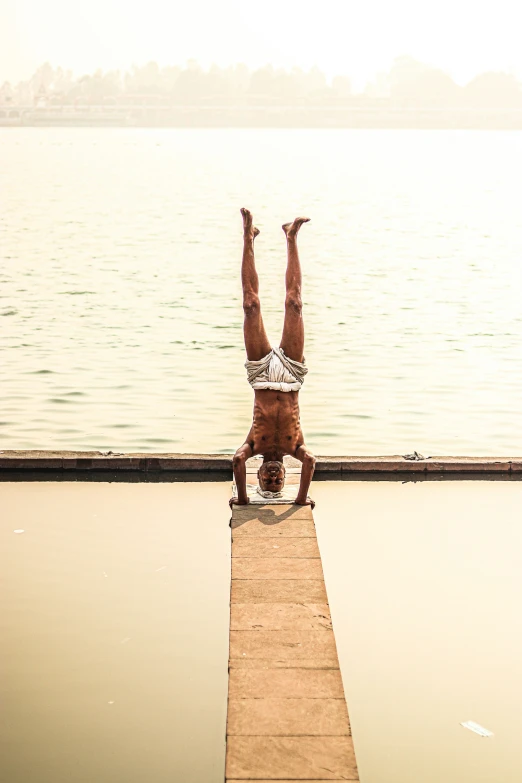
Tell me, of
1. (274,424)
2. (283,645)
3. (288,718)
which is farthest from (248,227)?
(288,718)

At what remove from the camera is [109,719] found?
9.58m

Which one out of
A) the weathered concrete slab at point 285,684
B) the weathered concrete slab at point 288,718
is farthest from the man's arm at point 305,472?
the weathered concrete slab at point 288,718

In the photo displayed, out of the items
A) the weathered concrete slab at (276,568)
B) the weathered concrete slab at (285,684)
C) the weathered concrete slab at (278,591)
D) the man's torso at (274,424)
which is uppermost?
the man's torso at (274,424)

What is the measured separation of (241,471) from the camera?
12.1 metres

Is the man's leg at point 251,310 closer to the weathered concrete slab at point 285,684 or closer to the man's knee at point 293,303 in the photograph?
the man's knee at point 293,303

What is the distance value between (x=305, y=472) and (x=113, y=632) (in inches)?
93.9

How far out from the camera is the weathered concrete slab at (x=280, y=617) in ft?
31.9

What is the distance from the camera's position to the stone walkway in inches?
318

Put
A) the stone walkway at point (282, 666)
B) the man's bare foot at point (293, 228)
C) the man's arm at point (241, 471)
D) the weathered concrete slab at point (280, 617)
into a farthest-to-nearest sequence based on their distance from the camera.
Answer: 1. the man's bare foot at point (293, 228)
2. the man's arm at point (241, 471)
3. the weathered concrete slab at point (280, 617)
4. the stone walkway at point (282, 666)

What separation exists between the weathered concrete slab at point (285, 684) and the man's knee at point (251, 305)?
4.28 m

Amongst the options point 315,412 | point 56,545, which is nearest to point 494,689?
point 56,545

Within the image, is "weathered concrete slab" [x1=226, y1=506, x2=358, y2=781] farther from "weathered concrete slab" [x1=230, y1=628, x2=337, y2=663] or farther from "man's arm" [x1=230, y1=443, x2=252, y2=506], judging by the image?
"man's arm" [x1=230, y1=443, x2=252, y2=506]

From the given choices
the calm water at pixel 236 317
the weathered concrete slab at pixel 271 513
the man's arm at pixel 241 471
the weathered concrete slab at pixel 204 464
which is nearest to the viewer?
the weathered concrete slab at pixel 271 513

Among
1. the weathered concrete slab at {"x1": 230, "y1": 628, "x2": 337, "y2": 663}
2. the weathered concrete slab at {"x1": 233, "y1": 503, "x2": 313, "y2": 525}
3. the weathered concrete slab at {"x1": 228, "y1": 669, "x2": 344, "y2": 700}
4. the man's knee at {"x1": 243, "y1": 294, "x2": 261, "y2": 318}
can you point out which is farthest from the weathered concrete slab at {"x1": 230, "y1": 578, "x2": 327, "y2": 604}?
the man's knee at {"x1": 243, "y1": 294, "x2": 261, "y2": 318}
